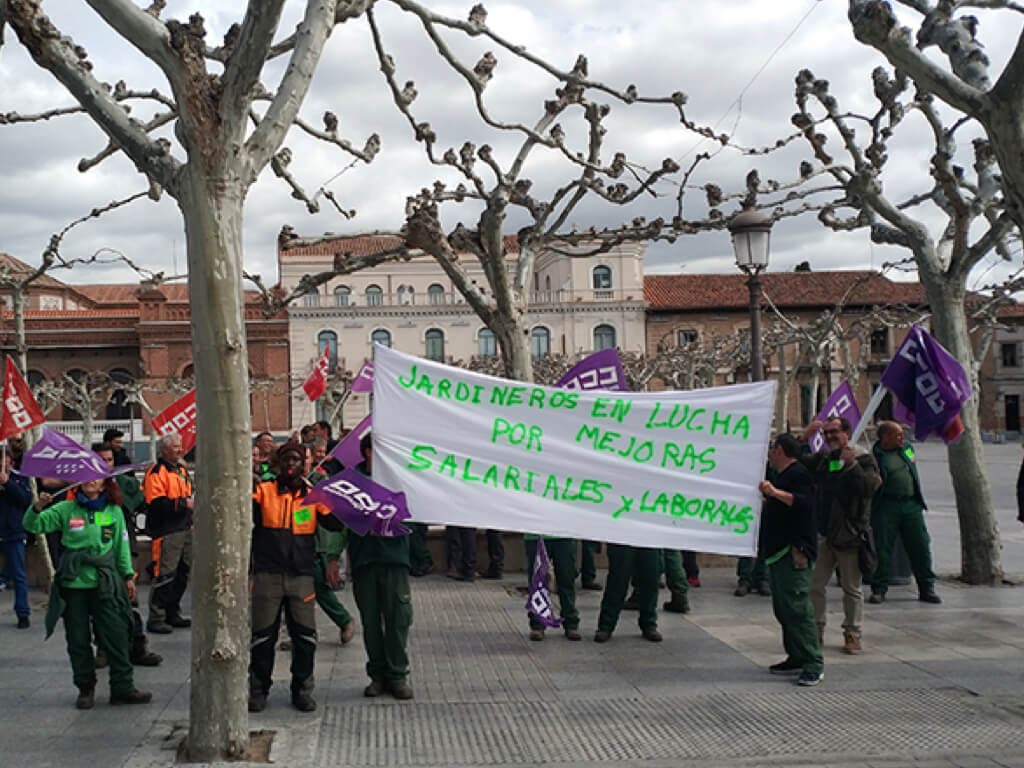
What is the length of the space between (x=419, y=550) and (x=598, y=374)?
4175mm

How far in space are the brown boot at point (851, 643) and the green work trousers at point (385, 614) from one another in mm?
3700

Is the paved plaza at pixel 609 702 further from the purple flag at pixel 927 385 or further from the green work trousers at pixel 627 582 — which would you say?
the purple flag at pixel 927 385

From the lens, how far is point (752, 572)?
1191cm

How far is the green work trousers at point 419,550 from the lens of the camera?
41.9ft

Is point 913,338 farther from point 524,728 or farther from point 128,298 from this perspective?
point 128,298

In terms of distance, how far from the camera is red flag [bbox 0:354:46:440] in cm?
1084

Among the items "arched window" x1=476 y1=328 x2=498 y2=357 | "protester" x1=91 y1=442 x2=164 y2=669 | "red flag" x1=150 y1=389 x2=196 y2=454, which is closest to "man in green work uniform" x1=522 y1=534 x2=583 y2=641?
"protester" x1=91 y1=442 x2=164 y2=669

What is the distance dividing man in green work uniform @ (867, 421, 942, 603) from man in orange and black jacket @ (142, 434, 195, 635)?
23.0 feet

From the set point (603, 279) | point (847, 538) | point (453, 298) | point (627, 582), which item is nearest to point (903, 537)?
point (847, 538)

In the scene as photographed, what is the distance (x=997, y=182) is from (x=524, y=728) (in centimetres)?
849

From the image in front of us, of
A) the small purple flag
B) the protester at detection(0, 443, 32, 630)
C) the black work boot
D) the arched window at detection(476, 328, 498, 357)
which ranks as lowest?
the black work boot

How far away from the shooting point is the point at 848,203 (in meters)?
12.9

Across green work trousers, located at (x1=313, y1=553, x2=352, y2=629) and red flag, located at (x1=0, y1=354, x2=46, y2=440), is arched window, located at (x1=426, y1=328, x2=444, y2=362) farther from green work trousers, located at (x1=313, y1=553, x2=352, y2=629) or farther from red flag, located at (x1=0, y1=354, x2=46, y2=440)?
green work trousers, located at (x1=313, y1=553, x2=352, y2=629)

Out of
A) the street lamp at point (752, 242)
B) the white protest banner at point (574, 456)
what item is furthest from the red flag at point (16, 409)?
the street lamp at point (752, 242)
